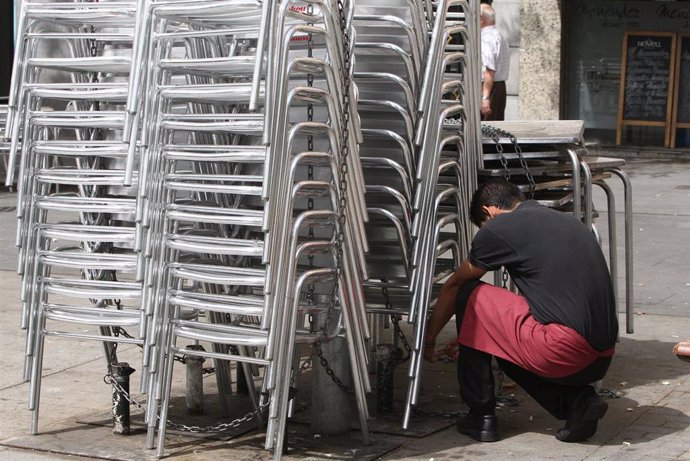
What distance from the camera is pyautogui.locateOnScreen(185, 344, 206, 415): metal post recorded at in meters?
6.17

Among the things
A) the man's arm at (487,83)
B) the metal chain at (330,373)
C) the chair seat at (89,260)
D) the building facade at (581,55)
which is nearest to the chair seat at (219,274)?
the chair seat at (89,260)

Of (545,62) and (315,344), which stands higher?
(545,62)

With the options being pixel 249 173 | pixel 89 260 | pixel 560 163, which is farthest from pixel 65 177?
pixel 560 163

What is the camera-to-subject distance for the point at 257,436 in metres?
5.91

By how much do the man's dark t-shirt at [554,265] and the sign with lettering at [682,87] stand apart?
39.8 feet

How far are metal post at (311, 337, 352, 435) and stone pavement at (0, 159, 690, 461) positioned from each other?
0.23 feet

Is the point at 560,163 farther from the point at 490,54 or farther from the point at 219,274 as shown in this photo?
the point at 490,54

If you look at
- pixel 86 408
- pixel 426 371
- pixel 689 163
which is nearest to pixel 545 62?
pixel 689 163

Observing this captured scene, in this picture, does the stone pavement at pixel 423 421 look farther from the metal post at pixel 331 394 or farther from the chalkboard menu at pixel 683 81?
the chalkboard menu at pixel 683 81

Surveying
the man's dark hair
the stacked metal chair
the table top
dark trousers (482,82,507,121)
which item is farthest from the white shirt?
the man's dark hair

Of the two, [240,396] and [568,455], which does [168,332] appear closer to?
[240,396]

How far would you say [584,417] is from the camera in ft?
18.4

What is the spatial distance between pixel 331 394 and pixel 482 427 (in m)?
0.69

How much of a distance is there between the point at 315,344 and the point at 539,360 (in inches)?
37.9
